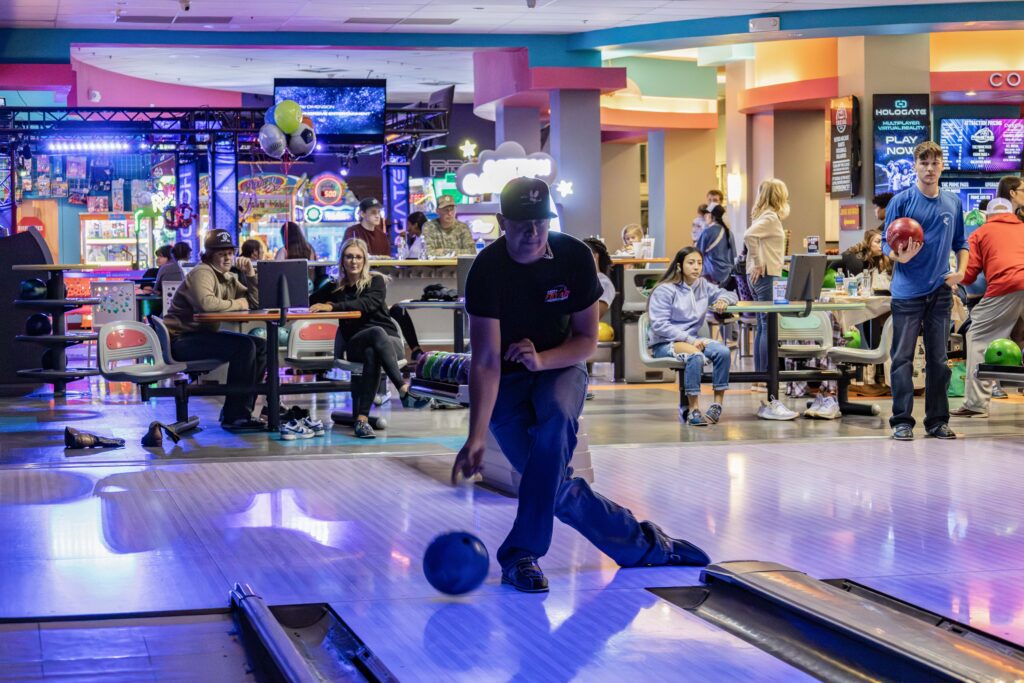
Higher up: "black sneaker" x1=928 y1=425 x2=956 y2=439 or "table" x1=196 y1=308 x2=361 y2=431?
"table" x1=196 y1=308 x2=361 y2=431

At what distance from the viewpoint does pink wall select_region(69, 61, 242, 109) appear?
832 inches

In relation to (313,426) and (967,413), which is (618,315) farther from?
(313,426)

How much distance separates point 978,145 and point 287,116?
10.1 meters

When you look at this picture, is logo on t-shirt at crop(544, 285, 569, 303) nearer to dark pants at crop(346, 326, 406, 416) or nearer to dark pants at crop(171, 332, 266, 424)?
dark pants at crop(346, 326, 406, 416)

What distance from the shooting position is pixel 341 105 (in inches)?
686

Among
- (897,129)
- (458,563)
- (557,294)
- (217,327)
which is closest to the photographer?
(458,563)

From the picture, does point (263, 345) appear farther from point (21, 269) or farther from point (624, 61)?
point (624, 61)

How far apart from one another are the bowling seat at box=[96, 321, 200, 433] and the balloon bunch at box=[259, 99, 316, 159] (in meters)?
6.71

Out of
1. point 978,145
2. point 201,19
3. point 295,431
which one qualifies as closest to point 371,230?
point 201,19

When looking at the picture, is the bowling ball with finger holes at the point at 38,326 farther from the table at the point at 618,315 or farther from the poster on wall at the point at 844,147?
the poster on wall at the point at 844,147

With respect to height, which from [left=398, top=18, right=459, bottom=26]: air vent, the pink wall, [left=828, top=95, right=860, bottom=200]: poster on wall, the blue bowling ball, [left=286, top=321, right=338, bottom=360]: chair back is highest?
the pink wall

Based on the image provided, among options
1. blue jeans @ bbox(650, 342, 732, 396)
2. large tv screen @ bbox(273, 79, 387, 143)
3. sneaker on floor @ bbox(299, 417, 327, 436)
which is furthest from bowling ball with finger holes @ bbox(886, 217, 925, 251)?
large tv screen @ bbox(273, 79, 387, 143)

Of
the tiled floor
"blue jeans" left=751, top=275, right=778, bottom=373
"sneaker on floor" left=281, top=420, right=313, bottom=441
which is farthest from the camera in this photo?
"blue jeans" left=751, top=275, right=778, bottom=373

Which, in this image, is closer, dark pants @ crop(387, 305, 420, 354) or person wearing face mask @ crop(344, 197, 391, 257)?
dark pants @ crop(387, 305, 420, 354)
